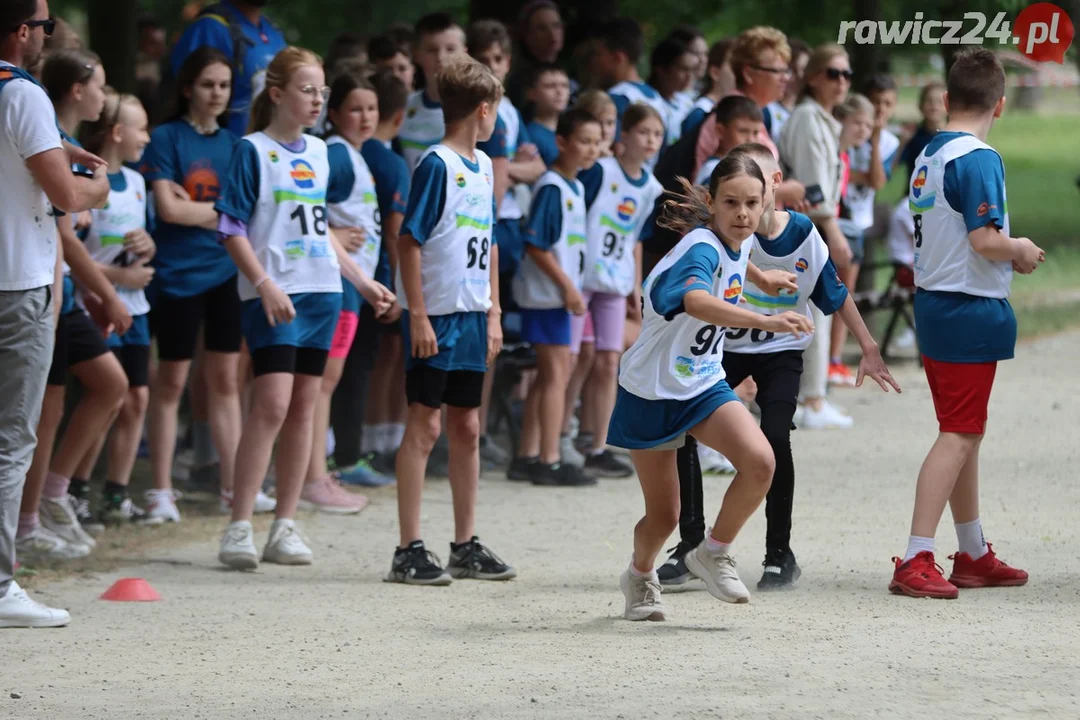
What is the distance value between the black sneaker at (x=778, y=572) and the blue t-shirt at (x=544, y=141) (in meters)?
3.70

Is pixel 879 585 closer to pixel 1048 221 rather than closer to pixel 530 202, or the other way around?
pixel 530 202

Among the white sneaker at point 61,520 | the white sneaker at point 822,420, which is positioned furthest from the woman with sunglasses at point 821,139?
the white sneaker at point 61,520

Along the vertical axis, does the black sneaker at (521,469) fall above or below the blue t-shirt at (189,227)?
below

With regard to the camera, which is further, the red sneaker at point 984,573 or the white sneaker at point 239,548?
the white sneaker at point 239,548

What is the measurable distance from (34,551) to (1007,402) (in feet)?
22.9

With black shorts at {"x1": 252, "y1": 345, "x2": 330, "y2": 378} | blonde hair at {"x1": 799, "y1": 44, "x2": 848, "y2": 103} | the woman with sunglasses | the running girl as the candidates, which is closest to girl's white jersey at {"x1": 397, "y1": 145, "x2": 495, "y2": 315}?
the running girl

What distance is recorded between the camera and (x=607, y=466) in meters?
9.55

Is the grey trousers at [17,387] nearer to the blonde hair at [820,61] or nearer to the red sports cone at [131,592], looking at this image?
the red sports cone at [131,592]

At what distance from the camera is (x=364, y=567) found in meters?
7.29

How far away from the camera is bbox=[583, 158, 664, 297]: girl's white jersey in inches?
358

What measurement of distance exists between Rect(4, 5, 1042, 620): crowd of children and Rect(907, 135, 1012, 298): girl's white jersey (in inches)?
0.6

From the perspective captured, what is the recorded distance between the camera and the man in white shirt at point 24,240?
581 centimetres

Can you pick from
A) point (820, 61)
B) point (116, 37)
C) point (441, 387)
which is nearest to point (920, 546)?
point (441, 387)

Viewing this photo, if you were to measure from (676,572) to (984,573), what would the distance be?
1.24 meters
